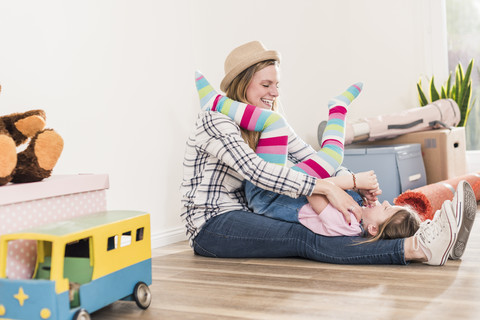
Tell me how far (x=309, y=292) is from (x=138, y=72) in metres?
1.27

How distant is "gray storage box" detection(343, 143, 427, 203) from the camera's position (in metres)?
2.96

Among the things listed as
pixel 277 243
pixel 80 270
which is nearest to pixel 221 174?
pixel 277 243

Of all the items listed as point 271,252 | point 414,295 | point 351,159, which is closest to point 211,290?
point 271,252

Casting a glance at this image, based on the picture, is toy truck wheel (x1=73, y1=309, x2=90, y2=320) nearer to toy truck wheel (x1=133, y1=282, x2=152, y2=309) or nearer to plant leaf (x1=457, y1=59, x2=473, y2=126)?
toy truck wheel (x1=133, y1=282, x2=152, y2=309)

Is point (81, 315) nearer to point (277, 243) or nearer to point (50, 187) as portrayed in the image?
point (50, 187)

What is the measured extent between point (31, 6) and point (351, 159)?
6.52ft

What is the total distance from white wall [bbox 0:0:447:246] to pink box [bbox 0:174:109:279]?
0.51 m

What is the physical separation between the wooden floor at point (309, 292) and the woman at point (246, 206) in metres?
0.05

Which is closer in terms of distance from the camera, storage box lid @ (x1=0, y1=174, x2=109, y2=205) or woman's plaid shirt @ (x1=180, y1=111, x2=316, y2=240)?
storage box lid @ (x1=0, y1=174, x2=109, y2=205)

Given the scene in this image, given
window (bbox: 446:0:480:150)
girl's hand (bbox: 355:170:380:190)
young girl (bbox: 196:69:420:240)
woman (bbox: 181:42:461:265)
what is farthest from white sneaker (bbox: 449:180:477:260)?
window (bbox: 446:0:480:150)

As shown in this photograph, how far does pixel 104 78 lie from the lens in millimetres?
2094

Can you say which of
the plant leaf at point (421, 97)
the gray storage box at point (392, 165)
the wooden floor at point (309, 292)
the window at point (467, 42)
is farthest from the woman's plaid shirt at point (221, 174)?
the window at point (467, 42)

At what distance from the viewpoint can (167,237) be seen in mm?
2369

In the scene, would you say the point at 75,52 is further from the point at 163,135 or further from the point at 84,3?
the point at 163,135
